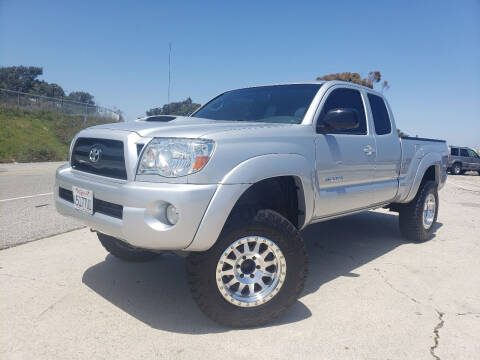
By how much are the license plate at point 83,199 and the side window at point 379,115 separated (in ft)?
10.2

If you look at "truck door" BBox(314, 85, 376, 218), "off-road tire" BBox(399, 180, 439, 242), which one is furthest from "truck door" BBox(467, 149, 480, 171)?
"truck door" BBox(314, 85, 376, 218)

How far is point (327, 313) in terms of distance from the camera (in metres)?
2.79

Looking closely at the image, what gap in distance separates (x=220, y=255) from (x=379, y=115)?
9.62ft

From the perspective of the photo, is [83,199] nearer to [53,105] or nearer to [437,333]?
[437,333]

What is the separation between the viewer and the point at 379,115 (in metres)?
4.35

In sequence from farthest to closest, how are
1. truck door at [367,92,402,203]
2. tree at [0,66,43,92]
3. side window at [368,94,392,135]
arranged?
1. tree at [0,66,43,92]
2. side window at [368,94,392,135]
3. truck door at [367,92,402,203]

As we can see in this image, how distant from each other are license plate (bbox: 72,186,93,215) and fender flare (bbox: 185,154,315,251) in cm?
85

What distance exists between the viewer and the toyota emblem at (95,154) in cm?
268

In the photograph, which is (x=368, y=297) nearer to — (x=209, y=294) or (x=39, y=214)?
(x=209, y=294)

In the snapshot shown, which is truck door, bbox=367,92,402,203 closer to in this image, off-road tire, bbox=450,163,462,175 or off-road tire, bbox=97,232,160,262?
off-road tire, bbox=97,232,160,262

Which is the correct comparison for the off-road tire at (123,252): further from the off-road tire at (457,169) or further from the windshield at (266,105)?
the off-road tire at (457,169)

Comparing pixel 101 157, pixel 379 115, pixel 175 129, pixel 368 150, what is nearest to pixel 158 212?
pixel 175 129

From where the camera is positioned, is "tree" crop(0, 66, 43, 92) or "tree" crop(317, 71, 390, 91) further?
"tree" crop(0, 66, 43, 92)

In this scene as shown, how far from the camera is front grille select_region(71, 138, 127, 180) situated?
250cm
